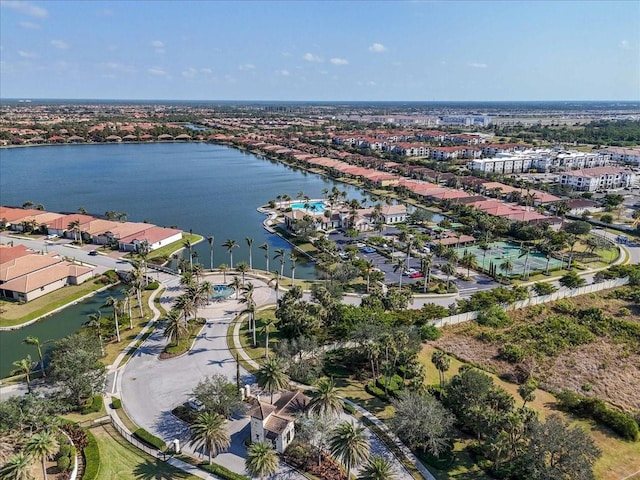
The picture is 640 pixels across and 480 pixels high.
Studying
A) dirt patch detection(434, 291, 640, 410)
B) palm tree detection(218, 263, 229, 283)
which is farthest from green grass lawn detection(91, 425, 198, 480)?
palm tree detection(218, 263, 229, 283)

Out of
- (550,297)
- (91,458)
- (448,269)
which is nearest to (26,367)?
(91,458)

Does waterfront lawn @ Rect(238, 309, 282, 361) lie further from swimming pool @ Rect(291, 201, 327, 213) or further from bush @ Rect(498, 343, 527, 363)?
swimming pool @ Rect(291, 201, 327, 213)

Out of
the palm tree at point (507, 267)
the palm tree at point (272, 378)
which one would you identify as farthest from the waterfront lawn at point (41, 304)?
the palm tree at point (507, 267)

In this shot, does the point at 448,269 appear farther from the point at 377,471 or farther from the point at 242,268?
the point at 377,471

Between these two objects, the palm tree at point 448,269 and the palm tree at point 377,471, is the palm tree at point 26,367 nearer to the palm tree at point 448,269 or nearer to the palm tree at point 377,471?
the palm tree at point 377,471

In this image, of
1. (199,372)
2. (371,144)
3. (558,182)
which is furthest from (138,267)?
(371,144)
